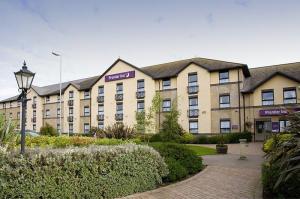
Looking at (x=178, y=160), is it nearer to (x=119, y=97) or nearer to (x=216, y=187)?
(x=216, y=187)

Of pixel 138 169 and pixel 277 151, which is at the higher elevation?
pixel 277 151

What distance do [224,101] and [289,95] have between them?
7041 mm

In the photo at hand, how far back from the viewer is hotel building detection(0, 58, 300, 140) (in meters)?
32.8

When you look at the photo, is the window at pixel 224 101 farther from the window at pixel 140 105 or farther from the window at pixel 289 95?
the window at pixel 140 105

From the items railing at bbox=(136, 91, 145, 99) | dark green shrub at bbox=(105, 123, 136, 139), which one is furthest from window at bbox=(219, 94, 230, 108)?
dark green shrub at bbox=(105, 123, 136, 139)

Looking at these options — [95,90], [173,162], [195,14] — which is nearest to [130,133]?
[173,162]

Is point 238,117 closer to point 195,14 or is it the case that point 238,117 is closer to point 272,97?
point 272,97

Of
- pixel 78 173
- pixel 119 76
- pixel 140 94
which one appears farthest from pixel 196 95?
pixel 78 173

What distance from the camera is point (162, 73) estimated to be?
4056 centimetres

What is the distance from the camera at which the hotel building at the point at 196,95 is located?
108 feet

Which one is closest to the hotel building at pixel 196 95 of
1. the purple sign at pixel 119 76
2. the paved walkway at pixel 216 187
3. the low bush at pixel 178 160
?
the purple sign at pixel 119 76

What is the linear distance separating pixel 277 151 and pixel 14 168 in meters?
6.69

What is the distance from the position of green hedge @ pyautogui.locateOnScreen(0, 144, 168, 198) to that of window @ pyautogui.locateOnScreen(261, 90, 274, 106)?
86.8ft

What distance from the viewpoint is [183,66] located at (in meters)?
38.9
